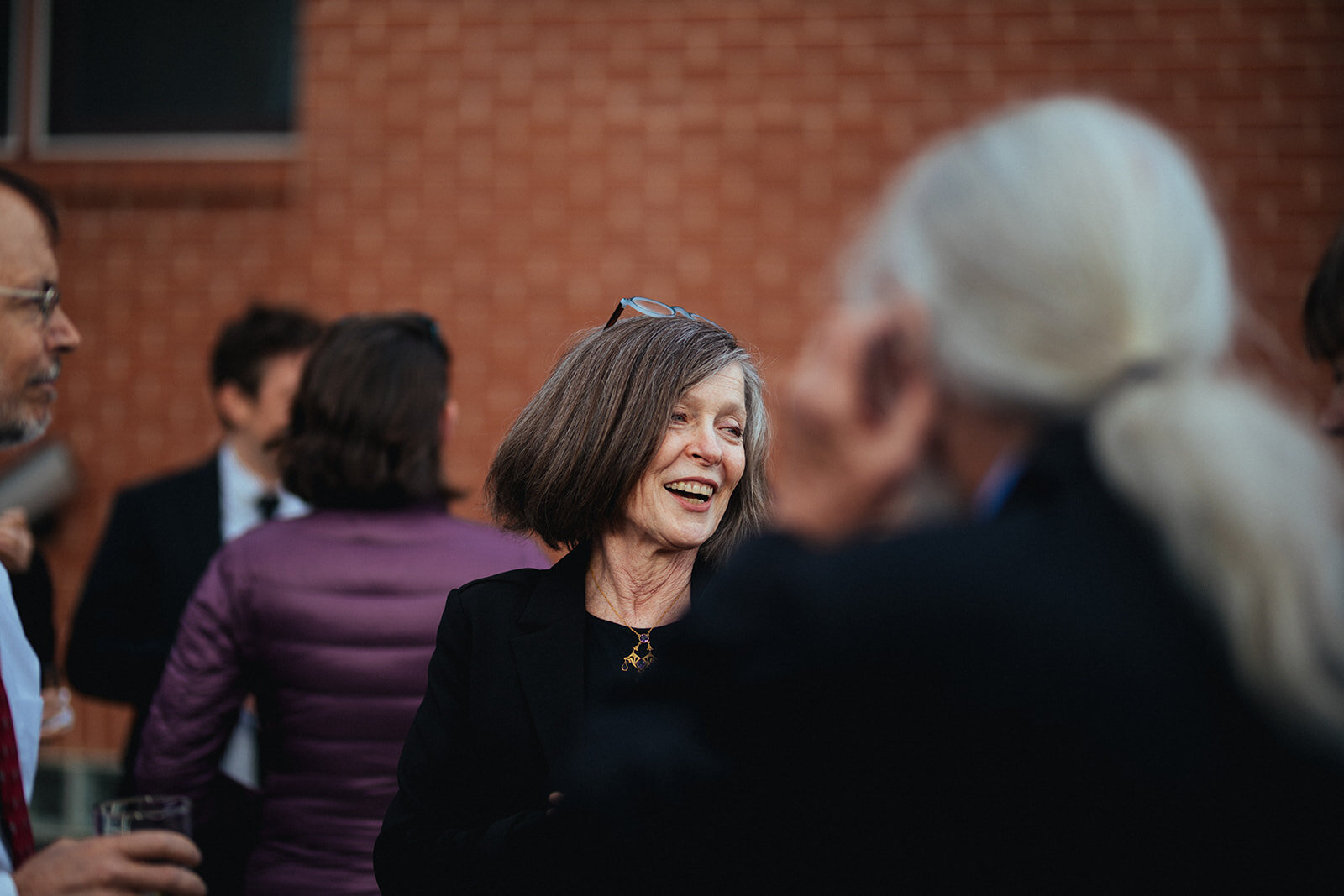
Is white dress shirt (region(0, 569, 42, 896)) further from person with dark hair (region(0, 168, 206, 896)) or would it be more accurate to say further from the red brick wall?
the red brick wall

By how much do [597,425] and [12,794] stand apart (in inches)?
41.7

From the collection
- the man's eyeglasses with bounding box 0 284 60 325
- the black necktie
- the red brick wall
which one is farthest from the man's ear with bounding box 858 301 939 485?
the red brick wall

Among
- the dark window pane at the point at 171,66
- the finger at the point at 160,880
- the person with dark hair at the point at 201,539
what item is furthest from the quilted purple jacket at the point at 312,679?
the dark window pane at the point at 171,66

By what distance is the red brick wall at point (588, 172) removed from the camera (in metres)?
4.63

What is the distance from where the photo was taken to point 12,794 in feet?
5.19

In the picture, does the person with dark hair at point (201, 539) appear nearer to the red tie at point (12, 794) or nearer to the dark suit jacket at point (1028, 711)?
the red tie at point (12, 794)

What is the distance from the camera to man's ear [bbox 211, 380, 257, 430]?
145 inches

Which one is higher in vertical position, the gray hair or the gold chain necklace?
the gray hair

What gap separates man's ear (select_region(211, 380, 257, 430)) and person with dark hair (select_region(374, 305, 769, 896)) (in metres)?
1.86

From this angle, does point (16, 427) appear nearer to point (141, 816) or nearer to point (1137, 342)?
point (141, 816)

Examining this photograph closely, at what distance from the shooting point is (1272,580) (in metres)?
0.80

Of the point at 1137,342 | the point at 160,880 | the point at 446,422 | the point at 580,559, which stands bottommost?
the point at 160,880

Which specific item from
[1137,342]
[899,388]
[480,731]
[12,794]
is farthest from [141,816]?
[1137,342]

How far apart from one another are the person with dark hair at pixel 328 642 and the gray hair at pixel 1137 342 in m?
1.56
